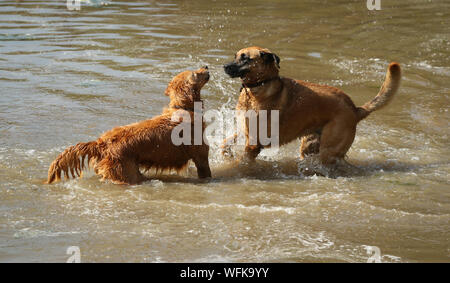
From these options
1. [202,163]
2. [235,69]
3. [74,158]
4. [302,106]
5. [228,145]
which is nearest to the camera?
[74,158]

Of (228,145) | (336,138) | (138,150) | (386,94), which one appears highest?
(386,94)

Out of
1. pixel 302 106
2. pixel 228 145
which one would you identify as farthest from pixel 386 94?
pixel 228 145

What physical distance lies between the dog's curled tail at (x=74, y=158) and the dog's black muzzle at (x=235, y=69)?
1750 millimetres

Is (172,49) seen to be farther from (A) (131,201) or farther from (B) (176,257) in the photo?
(B) (176,257)

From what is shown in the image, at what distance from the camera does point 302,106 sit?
6840mm

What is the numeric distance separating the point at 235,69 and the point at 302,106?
940 millimetres

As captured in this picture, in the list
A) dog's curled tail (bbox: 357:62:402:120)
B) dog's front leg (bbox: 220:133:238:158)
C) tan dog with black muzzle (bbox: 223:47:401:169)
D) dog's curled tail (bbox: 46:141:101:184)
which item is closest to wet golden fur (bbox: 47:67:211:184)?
dog's curled tail (bbox: 46:141:101:184)

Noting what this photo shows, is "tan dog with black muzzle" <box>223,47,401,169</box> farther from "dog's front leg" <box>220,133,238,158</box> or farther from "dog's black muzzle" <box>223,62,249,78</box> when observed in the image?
"dog's front leg" <box>220,133,238,158</box>

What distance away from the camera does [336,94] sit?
6906 millimetres

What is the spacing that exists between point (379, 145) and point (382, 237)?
118 inches

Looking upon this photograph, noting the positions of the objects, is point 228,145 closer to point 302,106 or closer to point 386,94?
point 302,106

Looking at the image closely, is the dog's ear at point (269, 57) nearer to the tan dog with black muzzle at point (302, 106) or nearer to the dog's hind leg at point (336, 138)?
the tan dog with black muzzle at point (302, 106)

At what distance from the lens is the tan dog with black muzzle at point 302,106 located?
675 cm

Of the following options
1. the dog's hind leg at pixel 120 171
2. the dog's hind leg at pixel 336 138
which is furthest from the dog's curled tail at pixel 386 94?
the dog's hind leg at pixel 120 171
